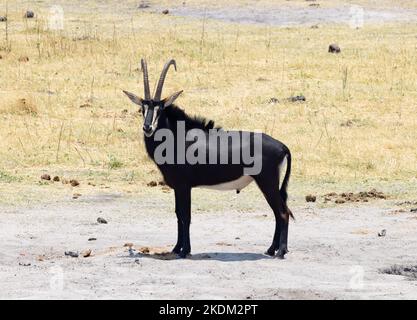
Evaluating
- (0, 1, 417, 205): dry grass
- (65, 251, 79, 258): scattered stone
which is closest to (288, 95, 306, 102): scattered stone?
(0, 1, 417, 205): dry grass

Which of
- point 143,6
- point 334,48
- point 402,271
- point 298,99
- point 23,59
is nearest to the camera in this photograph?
point 402,271

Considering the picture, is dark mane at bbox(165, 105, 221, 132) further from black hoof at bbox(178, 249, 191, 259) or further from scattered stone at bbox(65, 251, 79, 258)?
scattered stone at bbox(65, 251, 79, 258)

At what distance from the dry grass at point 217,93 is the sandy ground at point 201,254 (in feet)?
6.46

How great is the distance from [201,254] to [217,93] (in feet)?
45.5

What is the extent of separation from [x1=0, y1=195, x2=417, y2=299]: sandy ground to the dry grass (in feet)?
6.46

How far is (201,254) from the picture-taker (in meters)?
13.3

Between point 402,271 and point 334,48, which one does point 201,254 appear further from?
point 334,48

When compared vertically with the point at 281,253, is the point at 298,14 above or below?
above

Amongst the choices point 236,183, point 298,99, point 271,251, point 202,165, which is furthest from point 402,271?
point 298,99

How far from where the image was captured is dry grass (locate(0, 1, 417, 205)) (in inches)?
799

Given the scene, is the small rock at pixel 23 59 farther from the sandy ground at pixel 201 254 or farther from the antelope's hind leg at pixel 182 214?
the antelope's hind leg at pixel 182 214

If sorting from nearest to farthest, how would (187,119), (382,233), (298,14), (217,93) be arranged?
(187,119) < (382,233) < (217,93) < (298,14)
